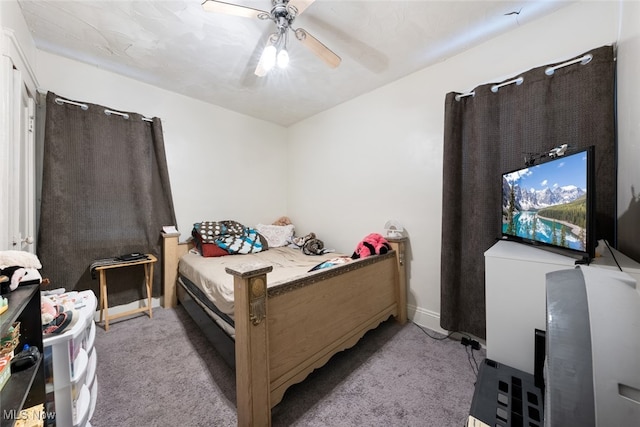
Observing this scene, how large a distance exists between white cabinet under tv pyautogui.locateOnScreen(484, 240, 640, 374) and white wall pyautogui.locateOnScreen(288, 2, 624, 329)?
1024 millimetres

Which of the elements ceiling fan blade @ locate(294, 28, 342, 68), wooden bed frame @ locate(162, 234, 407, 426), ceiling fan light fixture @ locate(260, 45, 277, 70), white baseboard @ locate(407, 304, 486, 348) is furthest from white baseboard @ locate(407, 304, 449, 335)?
ceiling fan light fixture @ locate(260, 45, 277, 70)

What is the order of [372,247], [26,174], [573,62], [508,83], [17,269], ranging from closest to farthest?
1. [17,269]
2. [573,62]
3. [508,83]
4. [26,174]
5. [372,247]

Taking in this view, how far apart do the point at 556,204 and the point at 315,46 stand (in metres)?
1.73

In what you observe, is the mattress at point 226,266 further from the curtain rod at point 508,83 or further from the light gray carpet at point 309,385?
the curtain rod at point 508,83

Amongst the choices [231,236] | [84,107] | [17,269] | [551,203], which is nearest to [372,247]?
[551,203]

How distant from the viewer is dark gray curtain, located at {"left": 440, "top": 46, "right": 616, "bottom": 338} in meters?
1.40

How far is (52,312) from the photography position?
44.6 inches

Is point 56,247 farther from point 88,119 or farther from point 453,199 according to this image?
point 453,199

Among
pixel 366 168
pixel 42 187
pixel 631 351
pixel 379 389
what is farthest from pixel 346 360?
pixel 42 187

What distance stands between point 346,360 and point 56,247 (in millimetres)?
2716

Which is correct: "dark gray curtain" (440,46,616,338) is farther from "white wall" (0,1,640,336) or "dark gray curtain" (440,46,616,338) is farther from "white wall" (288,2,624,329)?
"white wall" (288,2,624,329)

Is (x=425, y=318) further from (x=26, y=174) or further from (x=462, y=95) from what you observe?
(x=26, y=174)

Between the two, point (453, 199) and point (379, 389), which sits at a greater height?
point (453, 199)

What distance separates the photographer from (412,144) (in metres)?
2.37
